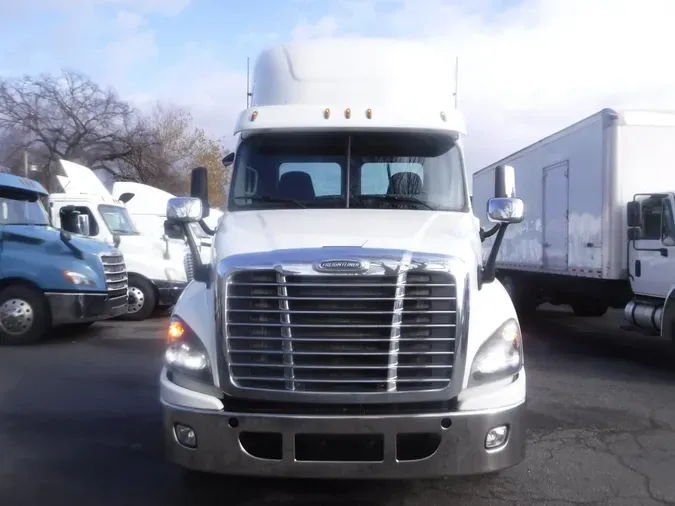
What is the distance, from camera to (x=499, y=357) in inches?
161

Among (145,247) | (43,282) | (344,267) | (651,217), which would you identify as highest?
(651,217)

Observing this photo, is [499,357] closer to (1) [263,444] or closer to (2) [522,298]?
(1) [263,444]

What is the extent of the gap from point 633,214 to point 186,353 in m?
7.52

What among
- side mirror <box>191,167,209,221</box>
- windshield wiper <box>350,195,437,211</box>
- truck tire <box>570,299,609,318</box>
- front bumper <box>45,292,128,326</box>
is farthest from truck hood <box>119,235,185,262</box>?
windshield wiper <box>350,195,437,211</box>

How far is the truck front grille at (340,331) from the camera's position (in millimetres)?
3926

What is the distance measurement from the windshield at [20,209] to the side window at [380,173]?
299 inches

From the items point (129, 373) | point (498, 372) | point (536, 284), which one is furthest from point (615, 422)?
point (536, 284)

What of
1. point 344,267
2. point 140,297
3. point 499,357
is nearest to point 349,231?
→ point 344,267

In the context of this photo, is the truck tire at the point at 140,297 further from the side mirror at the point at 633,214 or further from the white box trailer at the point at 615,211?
the side mirror at the point at 633,214

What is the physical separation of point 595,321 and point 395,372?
1158 centimetres

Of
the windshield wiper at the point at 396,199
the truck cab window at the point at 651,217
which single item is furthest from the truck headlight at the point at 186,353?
the truck cab window at the point at 651,217

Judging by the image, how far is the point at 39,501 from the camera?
4.50m

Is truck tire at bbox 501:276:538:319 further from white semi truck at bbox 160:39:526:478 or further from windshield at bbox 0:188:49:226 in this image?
white semi truck at bbox 160:39:526:478

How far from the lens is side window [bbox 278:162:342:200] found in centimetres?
536
